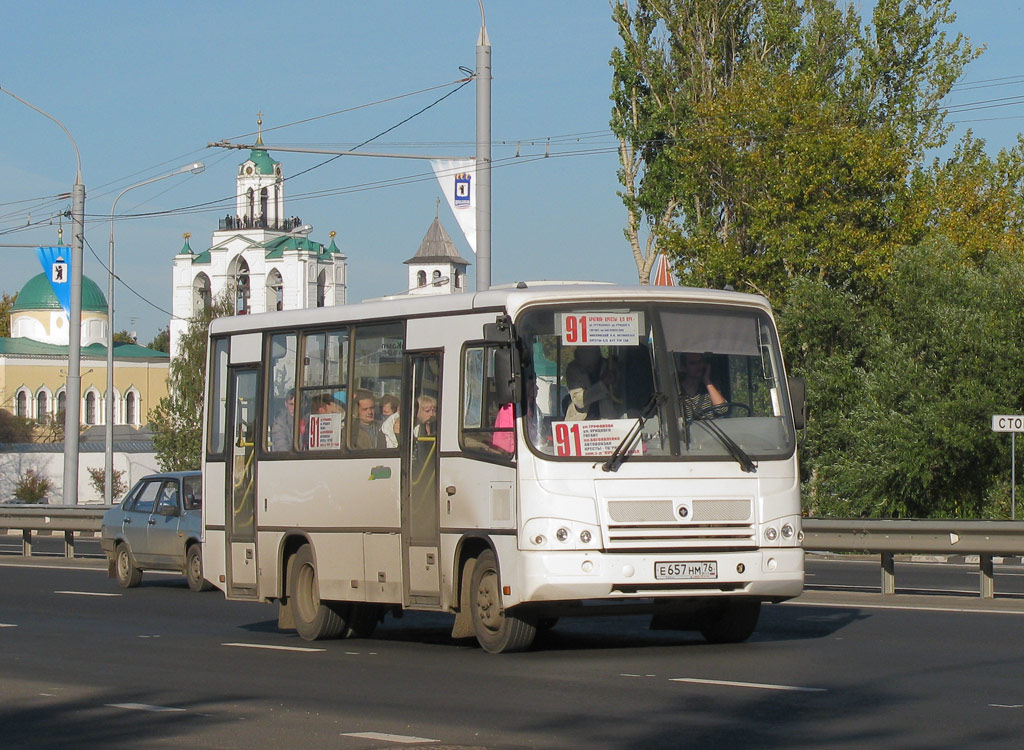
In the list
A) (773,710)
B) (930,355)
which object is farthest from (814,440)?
(773,710)

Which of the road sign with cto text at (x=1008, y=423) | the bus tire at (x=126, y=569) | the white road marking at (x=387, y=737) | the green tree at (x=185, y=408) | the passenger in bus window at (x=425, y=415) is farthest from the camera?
the green tree at (x=185, y=408)

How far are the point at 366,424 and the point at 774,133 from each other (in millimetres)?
30107

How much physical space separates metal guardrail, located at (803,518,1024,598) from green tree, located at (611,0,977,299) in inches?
899

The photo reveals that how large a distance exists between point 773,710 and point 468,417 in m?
4.35

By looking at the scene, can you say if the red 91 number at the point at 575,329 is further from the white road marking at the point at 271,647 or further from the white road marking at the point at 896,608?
the white road marking at the point at 896,608

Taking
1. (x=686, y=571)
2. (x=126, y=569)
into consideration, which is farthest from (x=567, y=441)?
(x=126, y=569)

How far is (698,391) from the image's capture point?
1288 centimetres

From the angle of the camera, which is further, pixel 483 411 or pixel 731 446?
pixel 483 411

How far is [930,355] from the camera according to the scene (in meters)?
36.8

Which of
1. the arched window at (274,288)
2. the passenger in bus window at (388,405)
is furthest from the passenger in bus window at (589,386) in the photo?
the arched window at (274,288)

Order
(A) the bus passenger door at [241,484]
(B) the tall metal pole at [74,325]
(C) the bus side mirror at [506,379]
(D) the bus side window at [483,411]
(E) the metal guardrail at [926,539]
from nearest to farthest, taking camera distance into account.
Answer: (C) the bus side mirror at [506,379] < (D) the bus side window at [483,411] < (A) the bus passenger door at [241,484] < (E) the metal guardrail at [926,539] < (B) the tall metal pole at [74,325]

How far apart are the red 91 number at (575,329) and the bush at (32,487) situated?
246 ft

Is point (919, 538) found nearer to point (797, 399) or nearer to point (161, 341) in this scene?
point (797, 399)

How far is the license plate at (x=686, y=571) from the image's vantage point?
40.8 ft
